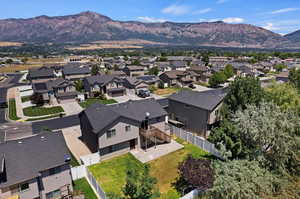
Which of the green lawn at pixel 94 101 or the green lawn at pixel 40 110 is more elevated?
the green lawn at pixel 94 101

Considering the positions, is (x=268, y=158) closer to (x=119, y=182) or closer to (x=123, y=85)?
(x=119, y=182)

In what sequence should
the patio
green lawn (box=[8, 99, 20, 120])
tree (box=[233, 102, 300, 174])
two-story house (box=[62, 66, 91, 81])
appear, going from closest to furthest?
tree (box=[233, 102, 300, 174]) → the patio → green lawn (box=[8, 99, 20, 120]) → two-story house (box=[62, 66, 91, 81])

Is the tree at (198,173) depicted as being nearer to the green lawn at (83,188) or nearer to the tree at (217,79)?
the green lawn at (83,188)

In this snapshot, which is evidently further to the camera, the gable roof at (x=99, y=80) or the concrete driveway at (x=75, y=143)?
the gable roof at (x=99, y=80)

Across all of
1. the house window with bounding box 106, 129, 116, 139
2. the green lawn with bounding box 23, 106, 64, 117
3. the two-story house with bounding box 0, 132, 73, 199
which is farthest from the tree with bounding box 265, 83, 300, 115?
the green lawn with bounding box 23, 106, 64, 117

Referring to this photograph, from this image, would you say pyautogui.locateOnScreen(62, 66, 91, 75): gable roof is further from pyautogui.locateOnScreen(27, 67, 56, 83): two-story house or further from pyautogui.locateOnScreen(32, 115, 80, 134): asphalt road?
pyautogui.locateOnScreen(32, 115, 80, 134): asphalt road

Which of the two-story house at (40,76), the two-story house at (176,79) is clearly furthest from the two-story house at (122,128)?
the two-story house at (40,76)

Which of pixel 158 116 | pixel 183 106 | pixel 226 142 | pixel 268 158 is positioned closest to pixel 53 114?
pixel 158 116
